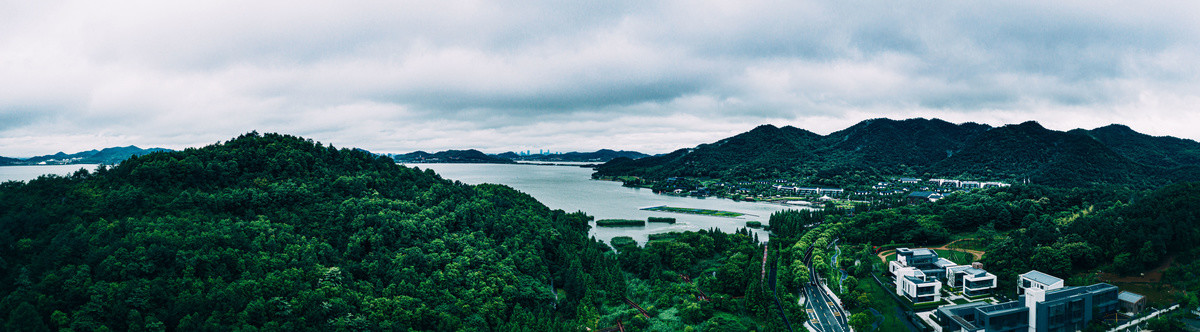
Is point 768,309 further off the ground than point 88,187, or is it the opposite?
point 88,187

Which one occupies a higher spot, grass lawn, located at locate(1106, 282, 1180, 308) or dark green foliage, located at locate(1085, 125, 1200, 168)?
dark green foliage, located at locate(1085, 125, 1200, 168)

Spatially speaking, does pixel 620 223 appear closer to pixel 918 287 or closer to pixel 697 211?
pixel 697 211

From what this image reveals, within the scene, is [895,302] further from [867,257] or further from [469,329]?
[469,329]

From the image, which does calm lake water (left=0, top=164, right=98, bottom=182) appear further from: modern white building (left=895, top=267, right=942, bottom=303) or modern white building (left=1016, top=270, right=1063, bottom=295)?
modern white building (left=1016, top=270, right=1063, bottom=295)

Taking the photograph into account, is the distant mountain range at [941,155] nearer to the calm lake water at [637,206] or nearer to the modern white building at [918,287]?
the calm lake water at [637,206]

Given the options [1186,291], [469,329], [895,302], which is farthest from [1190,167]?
[469,329]

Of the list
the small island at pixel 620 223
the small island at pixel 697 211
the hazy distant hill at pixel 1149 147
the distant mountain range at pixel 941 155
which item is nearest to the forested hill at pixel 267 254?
the small island at pixel 620 223

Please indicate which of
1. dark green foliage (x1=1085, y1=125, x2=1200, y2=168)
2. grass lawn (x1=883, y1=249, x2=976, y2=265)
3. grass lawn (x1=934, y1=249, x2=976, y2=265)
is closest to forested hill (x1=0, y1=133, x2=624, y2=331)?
grass lawn (x1=883, y1=249, x2=976, y2=265)
